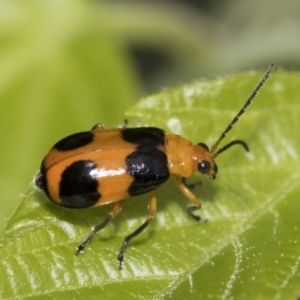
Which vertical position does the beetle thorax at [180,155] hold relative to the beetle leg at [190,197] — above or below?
above

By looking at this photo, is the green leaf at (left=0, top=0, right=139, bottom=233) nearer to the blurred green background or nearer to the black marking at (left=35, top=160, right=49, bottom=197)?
the blurred green background

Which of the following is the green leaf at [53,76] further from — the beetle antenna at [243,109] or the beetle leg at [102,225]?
the beetle antenna at [243,109]

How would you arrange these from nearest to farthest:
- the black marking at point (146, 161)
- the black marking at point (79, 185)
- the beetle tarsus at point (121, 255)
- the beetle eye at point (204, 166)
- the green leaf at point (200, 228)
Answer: the green leaf at point (200, 228) → the beetle tarsus at point (121, 255) → the black marking at point (79, 185) → the black marking at point (146, 161) → the beetle eye at point (204, 166)

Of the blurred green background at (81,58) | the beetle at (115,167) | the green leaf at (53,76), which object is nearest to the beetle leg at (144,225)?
the beetle at (115,167)

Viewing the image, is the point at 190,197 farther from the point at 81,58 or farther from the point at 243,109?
the point at 81,58

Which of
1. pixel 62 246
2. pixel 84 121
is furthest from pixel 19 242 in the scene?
pixel 84 121

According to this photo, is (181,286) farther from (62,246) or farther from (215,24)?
(215,24)

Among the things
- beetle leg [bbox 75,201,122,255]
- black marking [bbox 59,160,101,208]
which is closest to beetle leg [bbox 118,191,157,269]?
beetle leg [bbox 75,201,122,255]
